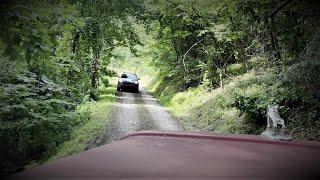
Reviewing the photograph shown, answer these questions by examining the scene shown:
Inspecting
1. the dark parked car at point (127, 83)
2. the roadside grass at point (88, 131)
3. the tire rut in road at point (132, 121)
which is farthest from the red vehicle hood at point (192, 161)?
the dark parked car at point (127, 83)

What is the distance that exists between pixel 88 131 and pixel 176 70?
11116 millimetres

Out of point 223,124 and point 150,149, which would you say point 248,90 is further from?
point 150,149

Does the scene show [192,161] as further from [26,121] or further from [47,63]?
[26,121]

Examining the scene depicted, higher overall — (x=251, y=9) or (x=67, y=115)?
(x=251, y=9)

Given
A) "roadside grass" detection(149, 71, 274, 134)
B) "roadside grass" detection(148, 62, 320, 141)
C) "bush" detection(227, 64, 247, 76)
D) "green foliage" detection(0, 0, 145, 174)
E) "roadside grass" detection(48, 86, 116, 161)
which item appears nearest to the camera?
"green foliage" detection(0, 0, 145, 174)

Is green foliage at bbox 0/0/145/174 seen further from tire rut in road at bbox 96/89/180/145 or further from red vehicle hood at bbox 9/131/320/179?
red vehicle hood at bbox 9/131/320/179

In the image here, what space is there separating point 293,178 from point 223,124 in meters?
11.1

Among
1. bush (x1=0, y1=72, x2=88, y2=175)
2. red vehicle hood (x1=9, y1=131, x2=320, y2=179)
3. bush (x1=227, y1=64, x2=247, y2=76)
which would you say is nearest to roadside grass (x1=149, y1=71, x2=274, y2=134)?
bush (x1=227, y1=64, x2=247, y2=76)

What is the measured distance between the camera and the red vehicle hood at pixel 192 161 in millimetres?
2184

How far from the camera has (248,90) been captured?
44.9 feet

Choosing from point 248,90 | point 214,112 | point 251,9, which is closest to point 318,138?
point 251,9

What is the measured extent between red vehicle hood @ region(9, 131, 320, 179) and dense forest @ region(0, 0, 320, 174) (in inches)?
82.0

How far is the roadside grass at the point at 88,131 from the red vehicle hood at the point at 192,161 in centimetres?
771

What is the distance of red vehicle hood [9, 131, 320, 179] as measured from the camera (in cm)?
218
